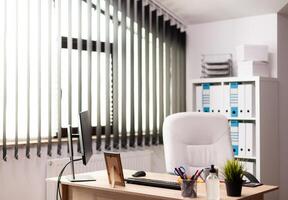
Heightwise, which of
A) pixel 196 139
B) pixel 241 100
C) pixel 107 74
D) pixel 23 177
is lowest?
pixel 23 177

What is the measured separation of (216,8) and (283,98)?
1251 mm

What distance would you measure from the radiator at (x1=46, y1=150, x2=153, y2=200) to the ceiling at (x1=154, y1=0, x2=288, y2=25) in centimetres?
167

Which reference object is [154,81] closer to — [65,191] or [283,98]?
[283,98]

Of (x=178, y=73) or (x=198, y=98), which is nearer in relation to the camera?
(x=198, y=98)

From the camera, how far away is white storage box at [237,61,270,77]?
509 centimetres

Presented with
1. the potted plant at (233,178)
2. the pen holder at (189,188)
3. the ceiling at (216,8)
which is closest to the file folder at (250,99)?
the ceiling at (216,8)

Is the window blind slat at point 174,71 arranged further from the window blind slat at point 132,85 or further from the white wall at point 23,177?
the white wall at point 23,177

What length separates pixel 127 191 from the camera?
293 cm

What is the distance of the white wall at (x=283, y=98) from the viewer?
17.2 feet

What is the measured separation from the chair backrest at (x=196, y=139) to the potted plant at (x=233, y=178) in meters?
1.07

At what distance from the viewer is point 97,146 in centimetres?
485

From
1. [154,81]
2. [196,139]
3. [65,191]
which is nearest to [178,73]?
[154,81]

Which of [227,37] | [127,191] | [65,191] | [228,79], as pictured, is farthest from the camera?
[227,37]

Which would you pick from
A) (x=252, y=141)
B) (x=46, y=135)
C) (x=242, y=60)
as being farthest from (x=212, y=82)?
(x=46, y=135)
